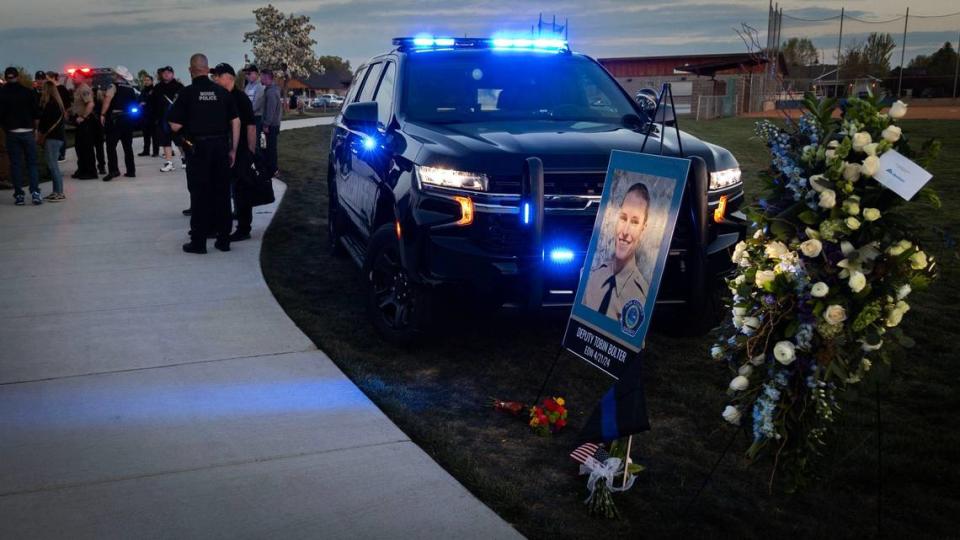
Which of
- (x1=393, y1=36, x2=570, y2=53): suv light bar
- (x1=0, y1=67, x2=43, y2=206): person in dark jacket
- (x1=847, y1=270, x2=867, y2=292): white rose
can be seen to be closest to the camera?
(x1=847, y1=270, x2=867, y2=292): white rose

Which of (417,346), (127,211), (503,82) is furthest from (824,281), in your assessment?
(127,211)

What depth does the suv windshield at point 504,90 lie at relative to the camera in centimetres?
656

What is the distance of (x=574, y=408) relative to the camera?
5.25 m

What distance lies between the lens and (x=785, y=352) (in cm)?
357

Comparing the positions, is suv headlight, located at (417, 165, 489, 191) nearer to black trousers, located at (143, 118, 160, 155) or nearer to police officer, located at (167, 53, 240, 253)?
police officer, located at (167, 53, 240, 253)

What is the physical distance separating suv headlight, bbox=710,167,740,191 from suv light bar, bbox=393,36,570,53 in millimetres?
2138

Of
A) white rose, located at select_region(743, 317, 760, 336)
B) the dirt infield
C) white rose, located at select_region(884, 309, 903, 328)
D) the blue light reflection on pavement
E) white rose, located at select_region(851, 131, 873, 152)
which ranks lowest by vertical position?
the dirt infield

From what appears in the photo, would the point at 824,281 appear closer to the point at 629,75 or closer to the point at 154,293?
the point at 154,293

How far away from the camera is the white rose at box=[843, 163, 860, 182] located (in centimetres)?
345

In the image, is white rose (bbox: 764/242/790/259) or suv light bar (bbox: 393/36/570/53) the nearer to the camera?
white rose (bbox: 764/242/790/259)

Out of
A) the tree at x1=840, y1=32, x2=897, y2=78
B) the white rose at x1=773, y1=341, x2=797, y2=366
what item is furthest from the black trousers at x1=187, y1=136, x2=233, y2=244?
the tree at x1=840, y1=32, x2=897, y2=78

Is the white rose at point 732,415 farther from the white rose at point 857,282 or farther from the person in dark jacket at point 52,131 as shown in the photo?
the person in dark jacket at point 52,131

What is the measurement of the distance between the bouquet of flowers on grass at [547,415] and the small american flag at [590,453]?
0.46 m

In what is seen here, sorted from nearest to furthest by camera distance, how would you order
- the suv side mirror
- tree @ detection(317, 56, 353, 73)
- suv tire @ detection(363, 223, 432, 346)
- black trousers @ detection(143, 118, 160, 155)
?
suv tire @ detection(363, 223, 432, 346) < the suv side mirror < black trousers @ detection(143, 118, 160, 155) < tree @ detection(317, 56, 353, 73)
